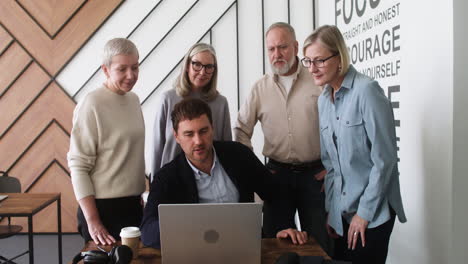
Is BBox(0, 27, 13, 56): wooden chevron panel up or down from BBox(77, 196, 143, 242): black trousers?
up

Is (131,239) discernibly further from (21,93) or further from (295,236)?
(21,93)

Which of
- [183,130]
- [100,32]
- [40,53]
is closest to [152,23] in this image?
[100,32]

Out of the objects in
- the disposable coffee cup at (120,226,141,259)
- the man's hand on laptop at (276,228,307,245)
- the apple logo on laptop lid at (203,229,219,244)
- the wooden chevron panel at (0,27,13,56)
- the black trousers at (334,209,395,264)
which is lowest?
the black trousers at (334,209,395,264)

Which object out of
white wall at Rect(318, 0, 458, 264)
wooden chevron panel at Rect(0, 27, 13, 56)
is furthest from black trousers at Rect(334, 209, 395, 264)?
wooden chevron panel at Rect(0, 27, 13, 56)

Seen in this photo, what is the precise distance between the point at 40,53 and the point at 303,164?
2.88 m

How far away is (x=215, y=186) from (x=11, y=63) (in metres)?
3.05

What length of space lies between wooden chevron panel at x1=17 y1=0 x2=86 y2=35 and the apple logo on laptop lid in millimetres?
3368

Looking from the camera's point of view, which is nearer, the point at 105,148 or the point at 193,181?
the point at 193,181

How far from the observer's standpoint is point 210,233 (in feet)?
3.84

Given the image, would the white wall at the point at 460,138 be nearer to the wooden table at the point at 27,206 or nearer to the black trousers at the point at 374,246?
the black trousers at the point at 374,246

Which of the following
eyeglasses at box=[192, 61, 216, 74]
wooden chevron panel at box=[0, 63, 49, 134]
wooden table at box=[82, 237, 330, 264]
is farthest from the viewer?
wooden chevron panel at box=[0, 63, 49, 134]

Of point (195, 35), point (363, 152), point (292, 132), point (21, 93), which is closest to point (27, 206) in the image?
point (292, 132)

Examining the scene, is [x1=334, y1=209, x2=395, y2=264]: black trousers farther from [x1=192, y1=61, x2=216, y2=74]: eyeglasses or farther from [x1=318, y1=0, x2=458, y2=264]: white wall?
[x1=192, y1=61, x2=216, y2=74]: eyeglasses

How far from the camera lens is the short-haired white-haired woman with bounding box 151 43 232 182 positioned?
6.77 feet
